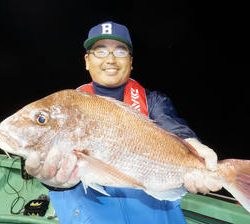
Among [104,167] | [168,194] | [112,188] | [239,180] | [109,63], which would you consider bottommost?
[112,188]

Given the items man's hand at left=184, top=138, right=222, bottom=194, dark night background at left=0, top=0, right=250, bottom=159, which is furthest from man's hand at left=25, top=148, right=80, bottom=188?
dark night background at left=0, top=0, right=250, bottom=159

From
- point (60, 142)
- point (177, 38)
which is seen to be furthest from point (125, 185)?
point (177, 38)

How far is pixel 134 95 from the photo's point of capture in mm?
3543

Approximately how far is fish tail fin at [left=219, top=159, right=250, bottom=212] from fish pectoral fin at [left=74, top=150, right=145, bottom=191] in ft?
2.00

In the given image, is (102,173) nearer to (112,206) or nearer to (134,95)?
(112,206)

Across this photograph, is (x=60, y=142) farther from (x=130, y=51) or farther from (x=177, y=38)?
(x=177, y=38)

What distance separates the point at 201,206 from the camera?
396 centimetres

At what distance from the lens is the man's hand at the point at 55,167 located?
256cm

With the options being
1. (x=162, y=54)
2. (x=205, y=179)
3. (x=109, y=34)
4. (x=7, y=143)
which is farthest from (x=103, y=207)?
(x=162, y=54)

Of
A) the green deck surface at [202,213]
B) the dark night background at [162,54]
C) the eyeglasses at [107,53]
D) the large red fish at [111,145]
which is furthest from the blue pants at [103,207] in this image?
the dark night background at [162,54]

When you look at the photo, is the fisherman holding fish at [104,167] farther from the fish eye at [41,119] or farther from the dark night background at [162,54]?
the dark night background at [162,54]

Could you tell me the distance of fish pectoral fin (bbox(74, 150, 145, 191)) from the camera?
2512 millimetres

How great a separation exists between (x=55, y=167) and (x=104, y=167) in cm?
36

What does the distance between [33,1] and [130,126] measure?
216 ft
